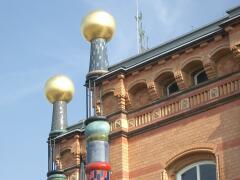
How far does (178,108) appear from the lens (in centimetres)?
2230

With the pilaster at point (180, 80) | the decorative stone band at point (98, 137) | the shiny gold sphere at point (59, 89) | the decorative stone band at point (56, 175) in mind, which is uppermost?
the shiny gold sphere at point (59, 89)

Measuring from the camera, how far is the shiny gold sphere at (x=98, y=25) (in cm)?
2367

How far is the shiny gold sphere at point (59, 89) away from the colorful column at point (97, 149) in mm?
5228

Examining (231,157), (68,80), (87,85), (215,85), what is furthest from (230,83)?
(68,80)

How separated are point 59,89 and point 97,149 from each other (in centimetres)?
588

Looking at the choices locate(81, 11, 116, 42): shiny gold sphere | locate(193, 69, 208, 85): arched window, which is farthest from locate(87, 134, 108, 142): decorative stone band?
locate(81, 11, 116, 42): shiny gold sphere

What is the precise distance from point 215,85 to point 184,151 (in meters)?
2.09

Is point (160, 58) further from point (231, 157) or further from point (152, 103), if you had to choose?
point (231, 157)

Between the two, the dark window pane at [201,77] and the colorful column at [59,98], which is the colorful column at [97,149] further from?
the colorful column at [59,98]

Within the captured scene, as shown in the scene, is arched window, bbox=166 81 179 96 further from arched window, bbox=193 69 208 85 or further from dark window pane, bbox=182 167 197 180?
dark window pane, bbox=182 167 197 180

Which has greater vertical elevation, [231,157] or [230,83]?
[230,83]

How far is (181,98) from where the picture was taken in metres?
22.3

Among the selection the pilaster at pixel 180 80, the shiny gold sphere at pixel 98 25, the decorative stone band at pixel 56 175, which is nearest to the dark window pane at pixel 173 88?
the pilaster at pixel 180 80

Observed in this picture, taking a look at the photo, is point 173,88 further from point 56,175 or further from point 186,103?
point 56,175
